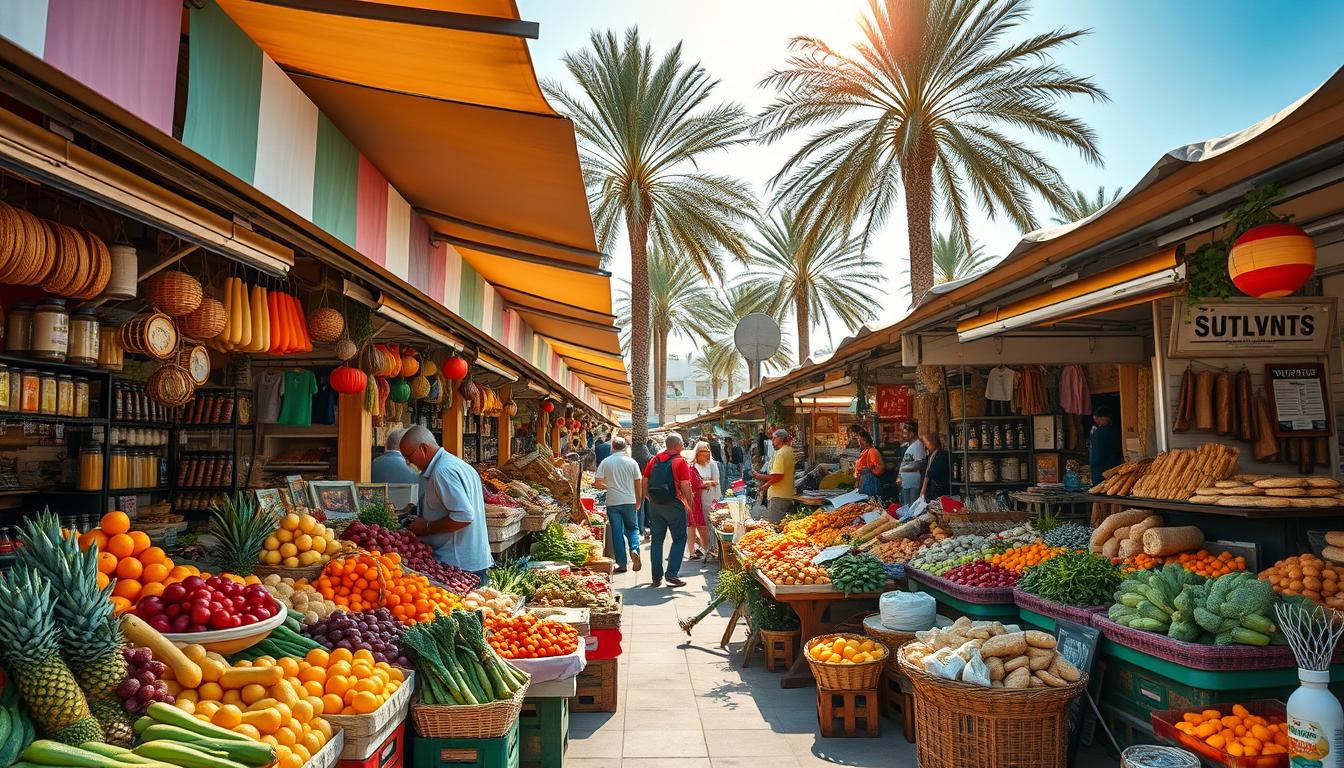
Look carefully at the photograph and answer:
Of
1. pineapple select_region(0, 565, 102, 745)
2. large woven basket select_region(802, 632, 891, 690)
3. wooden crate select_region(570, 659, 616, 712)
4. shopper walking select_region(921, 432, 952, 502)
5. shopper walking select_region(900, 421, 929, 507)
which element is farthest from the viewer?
shopper walking select_region(900, 421, 929, 507)

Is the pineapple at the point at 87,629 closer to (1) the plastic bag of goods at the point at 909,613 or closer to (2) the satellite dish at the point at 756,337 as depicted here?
(1) the plastic bag of goods at the point at 909,613

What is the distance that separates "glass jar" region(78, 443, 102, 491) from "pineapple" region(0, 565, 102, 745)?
5614mm

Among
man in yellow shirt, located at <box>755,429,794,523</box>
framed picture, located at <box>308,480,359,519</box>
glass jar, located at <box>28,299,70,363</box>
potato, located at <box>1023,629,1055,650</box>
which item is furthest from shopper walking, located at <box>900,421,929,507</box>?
glass jar, located at <box>28,299,70,363</box>

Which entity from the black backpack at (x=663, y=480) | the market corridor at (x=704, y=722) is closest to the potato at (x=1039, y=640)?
the market corridor at (x=704, y=722)

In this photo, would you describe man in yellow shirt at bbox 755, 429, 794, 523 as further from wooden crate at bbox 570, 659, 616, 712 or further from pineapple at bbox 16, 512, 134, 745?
pineapple at bbox 16, 512, 134, 745

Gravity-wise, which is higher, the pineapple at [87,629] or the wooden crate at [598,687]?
the pineapple at [87,629]

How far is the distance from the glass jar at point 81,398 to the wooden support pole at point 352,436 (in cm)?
191

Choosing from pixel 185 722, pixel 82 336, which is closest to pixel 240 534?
pixel 82 336

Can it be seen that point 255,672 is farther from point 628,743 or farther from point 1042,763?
point 1042,763

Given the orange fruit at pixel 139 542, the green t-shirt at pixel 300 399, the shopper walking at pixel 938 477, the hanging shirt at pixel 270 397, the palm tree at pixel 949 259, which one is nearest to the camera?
the orange fruit at pixel 139 542

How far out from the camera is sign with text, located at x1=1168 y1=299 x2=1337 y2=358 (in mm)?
5758

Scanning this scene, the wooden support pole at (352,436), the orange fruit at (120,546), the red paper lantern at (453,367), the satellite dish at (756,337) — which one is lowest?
the orange fruit at (120,546)

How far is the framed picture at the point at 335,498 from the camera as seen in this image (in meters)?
6.09

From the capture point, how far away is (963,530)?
26.1 feet
